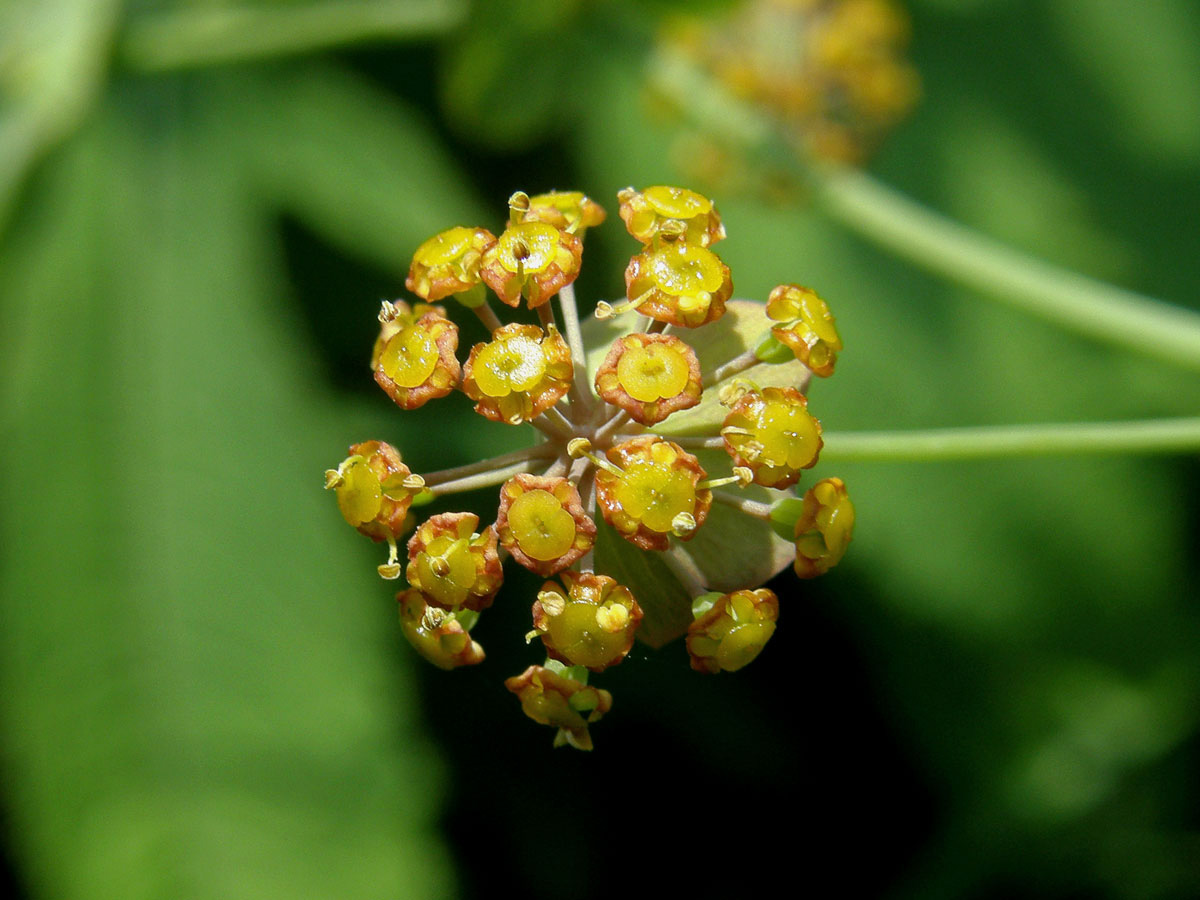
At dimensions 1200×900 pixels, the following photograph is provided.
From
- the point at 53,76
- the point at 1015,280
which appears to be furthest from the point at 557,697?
the point at 53,76

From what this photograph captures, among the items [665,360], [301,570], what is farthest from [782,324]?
[301,570]

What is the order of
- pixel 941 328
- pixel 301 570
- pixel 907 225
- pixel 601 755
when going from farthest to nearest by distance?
pixel 941 328 < pixel 601 755 < pixel 301 570 < pixel 907 225

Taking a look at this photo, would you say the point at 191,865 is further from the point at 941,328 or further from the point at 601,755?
the point at 941,328

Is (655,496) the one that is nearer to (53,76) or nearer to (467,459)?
(467,459)

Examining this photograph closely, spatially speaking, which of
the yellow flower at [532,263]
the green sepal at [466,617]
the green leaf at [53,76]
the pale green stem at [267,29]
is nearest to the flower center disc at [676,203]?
the yellow flower at [532,263]

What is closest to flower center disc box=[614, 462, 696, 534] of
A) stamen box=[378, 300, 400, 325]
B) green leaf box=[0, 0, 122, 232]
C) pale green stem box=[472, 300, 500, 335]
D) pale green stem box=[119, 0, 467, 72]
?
pale green stem box=[472, 300, 500, 335]

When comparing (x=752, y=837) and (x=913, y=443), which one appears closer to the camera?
(x=913, y=443)
